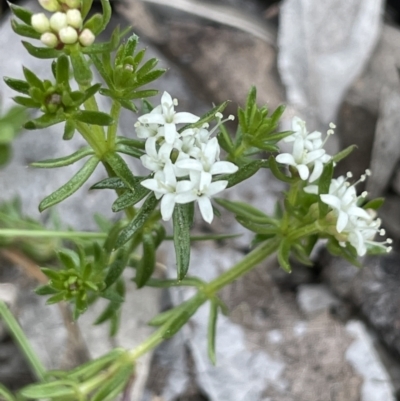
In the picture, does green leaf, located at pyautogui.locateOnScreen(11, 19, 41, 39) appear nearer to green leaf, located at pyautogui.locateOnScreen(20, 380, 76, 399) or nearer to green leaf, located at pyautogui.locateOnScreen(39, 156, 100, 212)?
green leaf, located at pyautogui.locateOnScreen(39, 156, 100, 212)

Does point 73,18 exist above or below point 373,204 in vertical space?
above

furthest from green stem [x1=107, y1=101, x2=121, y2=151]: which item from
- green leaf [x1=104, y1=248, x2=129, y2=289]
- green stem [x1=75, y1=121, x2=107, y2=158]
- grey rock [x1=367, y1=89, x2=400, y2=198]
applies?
grey rock [x1=367, y1=89, x2=400, y2=198]


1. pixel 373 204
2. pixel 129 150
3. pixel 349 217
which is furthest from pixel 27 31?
pixel 373 204

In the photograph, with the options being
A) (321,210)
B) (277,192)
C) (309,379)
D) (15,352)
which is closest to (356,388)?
(309,379)

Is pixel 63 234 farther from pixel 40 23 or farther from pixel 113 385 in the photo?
pixel 40 23

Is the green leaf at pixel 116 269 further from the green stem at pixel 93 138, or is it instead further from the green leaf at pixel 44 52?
the green leaf at pixel 44 52

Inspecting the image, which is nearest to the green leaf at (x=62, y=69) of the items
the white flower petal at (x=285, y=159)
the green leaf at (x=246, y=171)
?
the green leaf at (x=246, y=171)

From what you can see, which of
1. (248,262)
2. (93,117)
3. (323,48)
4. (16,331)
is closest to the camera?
(93,117)
